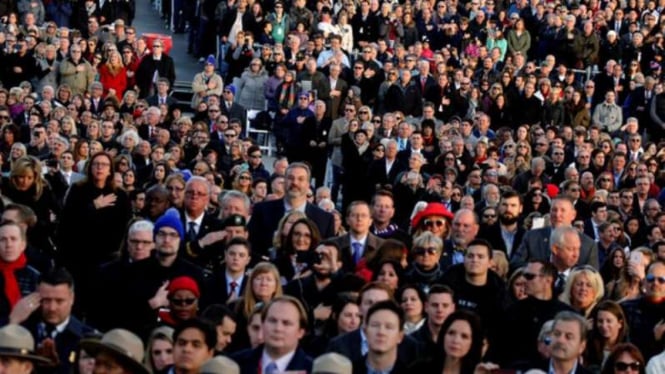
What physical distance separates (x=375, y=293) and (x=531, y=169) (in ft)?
31.5

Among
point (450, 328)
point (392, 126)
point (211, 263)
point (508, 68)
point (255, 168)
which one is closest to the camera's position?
point (450, 328)

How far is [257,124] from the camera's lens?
2378 cm

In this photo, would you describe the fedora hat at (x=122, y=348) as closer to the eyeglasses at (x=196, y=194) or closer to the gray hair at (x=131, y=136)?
the eyeglasses at (x=196, y=194)

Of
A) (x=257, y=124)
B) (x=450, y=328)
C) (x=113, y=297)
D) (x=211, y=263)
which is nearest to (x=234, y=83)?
(x=257, y=124)

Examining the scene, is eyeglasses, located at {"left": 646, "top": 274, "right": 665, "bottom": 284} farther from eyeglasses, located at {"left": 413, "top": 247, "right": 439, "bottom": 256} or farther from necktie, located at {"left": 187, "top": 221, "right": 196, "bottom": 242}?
necktie, located at {"left": 187, "top": 221, "right": 196, "bottom": 242}

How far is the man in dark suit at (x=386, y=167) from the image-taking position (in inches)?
781

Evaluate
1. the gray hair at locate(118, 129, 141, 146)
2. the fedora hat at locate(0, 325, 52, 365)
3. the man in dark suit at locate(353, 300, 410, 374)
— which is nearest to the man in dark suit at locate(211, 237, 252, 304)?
the man in dark suit at locate(353, 300, 410, 374)

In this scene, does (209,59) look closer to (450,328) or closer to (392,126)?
(392,126)

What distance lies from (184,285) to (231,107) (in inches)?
502

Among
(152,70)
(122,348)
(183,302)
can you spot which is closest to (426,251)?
(183,302)

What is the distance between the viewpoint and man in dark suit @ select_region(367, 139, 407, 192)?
19.8 m

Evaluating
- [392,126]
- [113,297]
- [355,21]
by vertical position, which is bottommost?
[113,297]

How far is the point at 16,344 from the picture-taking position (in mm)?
7984

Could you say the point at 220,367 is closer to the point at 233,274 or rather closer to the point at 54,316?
the point at 54,316
